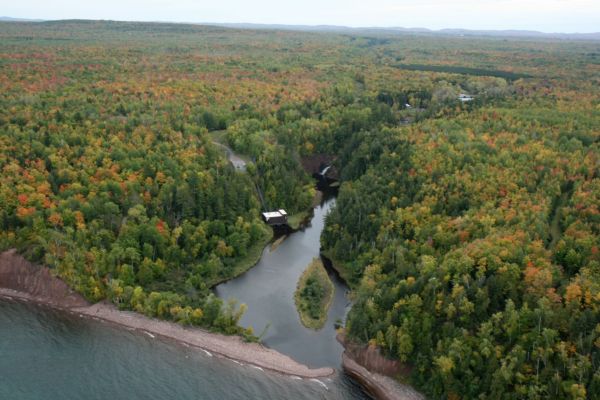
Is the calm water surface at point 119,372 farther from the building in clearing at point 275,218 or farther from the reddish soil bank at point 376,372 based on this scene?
the building in clearing at point 275,218

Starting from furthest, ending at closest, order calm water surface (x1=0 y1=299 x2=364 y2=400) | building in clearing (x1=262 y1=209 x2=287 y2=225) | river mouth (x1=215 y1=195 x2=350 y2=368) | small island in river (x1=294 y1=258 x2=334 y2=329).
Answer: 1. building in clearing (x1=262 y1=209 x2=287 y2=225)
2. small island in river (x1=294 y1=258 x2=334 y2=329)
3. river mouth (x1=215 y1=195 x2=350 y2=368)
4. calm water surface (x1=0 y1=299 x2=364 y2=400)

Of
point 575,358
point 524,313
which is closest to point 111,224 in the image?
point 524,313

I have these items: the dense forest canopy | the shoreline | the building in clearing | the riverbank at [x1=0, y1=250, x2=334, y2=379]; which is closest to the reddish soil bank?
the dense forest canopy

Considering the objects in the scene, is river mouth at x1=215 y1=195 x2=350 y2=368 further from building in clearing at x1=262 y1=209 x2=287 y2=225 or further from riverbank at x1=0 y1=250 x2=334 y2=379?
building in clearing at x1=262 y1=209 x2=287 y2=225

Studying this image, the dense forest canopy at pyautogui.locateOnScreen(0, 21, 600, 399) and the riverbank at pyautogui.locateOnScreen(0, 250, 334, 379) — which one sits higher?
the dense forest canopy at pyautogui.locateOnScreen(0, 21, 600, 399)

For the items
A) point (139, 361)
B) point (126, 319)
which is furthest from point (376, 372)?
point (126, 319)

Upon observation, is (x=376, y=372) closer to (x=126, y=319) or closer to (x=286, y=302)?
(x=286, y=302)
